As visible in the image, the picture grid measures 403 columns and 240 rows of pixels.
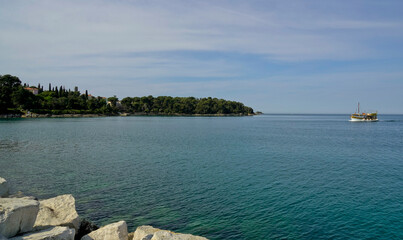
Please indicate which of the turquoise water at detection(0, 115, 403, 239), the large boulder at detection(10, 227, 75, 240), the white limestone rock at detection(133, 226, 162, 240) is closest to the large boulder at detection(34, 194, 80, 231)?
the large boulder at detection(10, 227, 75, 240)

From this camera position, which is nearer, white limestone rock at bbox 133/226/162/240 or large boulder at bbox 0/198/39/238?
large boulder at bbox 0/198/39/238

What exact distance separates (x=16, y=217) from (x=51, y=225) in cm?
181

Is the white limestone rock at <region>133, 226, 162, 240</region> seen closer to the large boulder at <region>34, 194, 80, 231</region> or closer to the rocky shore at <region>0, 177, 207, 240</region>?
the rocky shore at <region>0, 177, 207, 240</region>

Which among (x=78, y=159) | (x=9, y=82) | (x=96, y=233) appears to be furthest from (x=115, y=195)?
(x=9, y=82)

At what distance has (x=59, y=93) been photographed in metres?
190

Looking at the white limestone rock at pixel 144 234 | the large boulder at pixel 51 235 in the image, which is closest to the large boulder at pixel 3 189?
the large boulder at pixel 51 235

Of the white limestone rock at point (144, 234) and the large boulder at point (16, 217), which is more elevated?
the large boulder at point (16, 217)

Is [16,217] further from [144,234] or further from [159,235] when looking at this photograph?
[159,235]

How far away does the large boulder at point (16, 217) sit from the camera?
8781 millimetres

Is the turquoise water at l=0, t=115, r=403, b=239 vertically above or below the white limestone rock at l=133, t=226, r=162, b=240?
below

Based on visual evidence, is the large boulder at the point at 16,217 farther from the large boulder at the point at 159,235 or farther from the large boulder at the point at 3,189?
the large boulder at the point at 159,235

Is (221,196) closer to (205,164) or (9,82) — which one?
(205,164)

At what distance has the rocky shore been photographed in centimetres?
904

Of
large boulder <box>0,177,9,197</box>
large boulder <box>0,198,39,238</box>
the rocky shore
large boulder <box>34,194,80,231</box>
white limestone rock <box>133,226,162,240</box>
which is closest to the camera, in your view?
large boulder <box>0,198,39,238</box>
